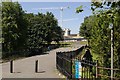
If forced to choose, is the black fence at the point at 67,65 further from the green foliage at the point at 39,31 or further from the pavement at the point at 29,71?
the green foliage at the point at 39,31

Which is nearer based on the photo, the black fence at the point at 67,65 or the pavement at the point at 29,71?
the black fence at the point at 67,65

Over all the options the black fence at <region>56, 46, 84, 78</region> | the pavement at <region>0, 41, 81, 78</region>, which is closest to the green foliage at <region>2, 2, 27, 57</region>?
the pavement at <region>0, 41, 81, 78</region>

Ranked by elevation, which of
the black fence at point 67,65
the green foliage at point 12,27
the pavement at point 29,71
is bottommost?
the pavement at point 29,71

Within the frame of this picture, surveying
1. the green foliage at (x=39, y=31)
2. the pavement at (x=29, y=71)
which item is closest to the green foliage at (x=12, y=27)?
the green foliage at (x=39, y=31)

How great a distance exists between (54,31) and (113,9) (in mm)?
80563

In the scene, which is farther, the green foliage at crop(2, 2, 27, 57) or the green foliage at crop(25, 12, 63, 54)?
Answer: the green foliage at crop(25, 12, 63, 54)

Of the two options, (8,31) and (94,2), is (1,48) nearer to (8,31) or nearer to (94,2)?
(8,31)

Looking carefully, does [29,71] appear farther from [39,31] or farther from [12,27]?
[39,31]

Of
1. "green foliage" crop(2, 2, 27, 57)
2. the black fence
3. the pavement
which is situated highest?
"green foliage" crop(2, 2, 27, 57)

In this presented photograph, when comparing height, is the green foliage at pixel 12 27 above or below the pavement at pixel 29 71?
above

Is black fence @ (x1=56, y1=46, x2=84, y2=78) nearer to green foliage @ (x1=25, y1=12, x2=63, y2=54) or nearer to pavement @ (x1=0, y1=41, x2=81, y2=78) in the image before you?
pavement @ (x1=0, y1=41, x2=81, y2=78)

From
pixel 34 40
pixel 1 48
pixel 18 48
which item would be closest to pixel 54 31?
pixel 34 40

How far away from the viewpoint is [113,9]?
5.49 metres

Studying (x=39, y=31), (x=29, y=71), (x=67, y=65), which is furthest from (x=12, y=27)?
(x=67, y=65)
